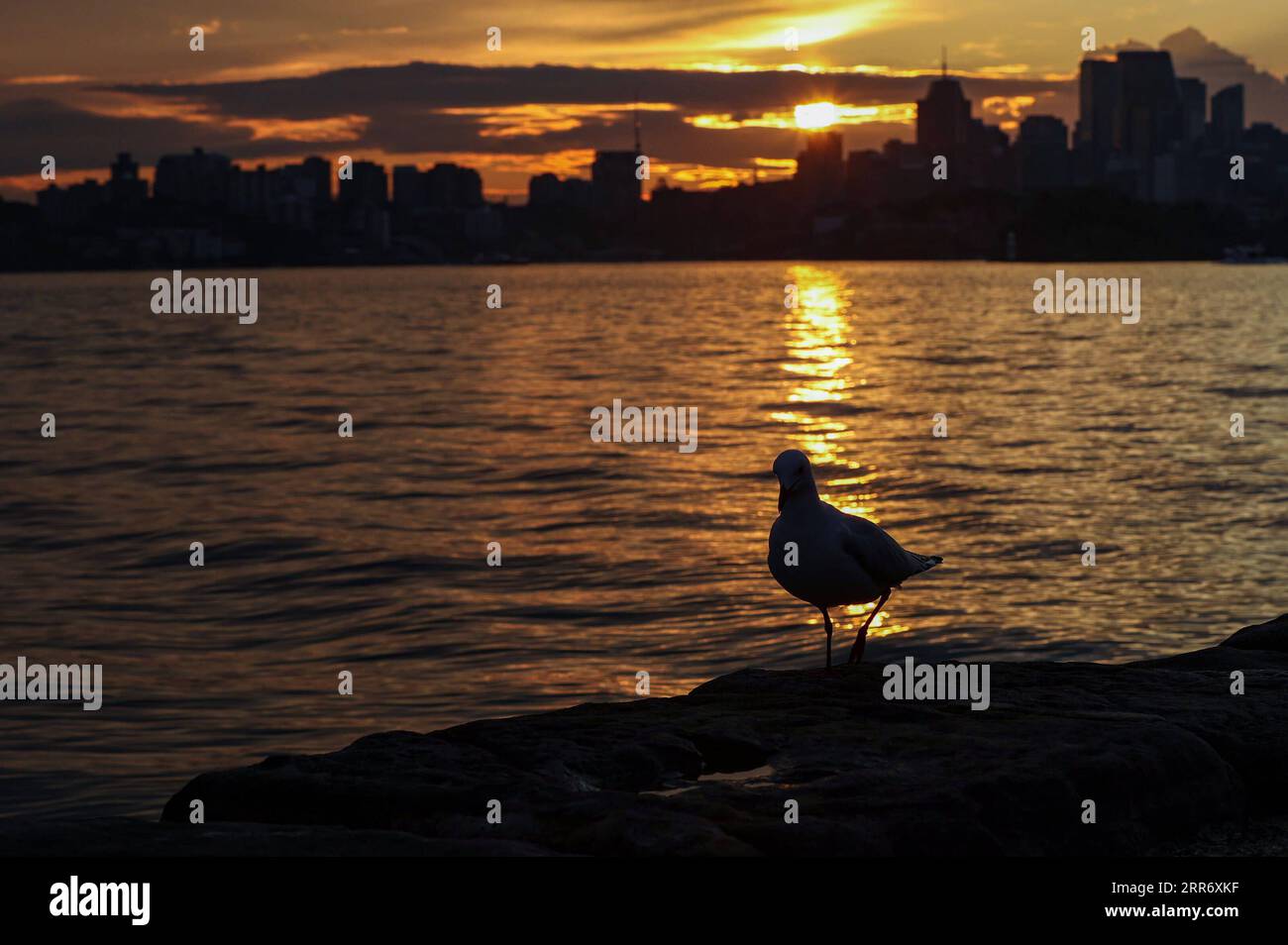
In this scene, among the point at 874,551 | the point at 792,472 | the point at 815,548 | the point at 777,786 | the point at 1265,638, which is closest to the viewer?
the point at 777,786

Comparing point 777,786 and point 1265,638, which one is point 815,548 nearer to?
point 777,786

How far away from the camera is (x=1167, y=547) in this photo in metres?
20.9

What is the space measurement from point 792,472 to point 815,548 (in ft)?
1.33

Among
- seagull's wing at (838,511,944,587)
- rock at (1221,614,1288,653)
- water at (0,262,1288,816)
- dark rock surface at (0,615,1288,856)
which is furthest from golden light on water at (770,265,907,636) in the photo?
dark rock surface at (0,615,1288,856)

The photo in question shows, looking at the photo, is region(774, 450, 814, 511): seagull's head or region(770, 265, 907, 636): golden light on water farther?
region(770, 265, 907, 636): golden light on water

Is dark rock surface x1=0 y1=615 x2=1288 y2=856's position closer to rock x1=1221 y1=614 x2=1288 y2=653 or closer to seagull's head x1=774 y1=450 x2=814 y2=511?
seagull's head x1=774 y1=450 x2=814 y2=511

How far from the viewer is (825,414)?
38.4 meters

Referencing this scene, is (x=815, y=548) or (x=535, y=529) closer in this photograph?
(x=815, y=548)

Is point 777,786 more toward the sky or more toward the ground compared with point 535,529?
more toward the sky

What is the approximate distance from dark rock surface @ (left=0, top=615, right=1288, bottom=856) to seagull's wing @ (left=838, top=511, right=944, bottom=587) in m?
1.06

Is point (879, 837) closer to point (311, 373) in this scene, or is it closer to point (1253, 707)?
point (1253, 707)

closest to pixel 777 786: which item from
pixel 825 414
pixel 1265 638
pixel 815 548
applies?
pixel 815 548

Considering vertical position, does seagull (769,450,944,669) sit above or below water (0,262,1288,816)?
above

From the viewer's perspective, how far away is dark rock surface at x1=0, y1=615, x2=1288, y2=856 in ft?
15.7
